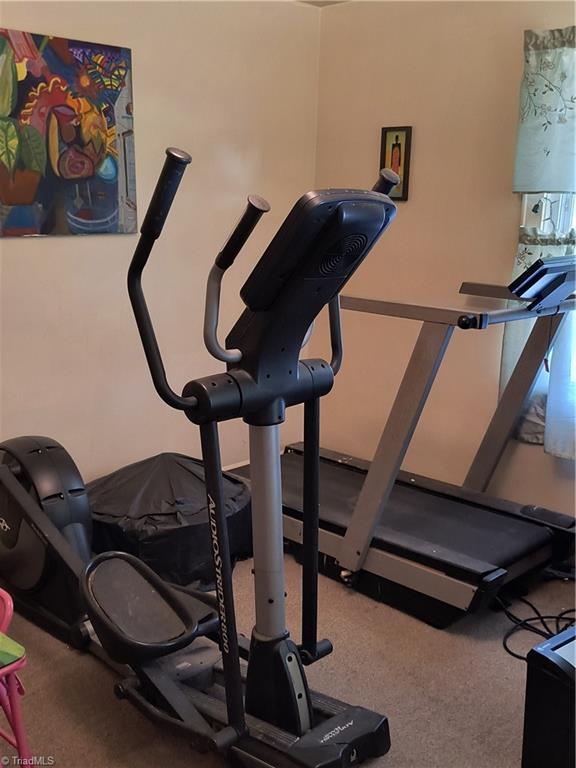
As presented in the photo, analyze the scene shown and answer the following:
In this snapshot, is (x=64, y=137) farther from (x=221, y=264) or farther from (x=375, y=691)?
(x=375, y=691)

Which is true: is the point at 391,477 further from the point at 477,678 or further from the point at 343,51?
the point at 343,51

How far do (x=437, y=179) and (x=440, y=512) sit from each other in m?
1.38

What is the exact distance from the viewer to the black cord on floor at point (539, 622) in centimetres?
265

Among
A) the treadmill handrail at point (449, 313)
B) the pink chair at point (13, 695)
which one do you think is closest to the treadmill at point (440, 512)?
the treadmill handrail at point (449, 313)

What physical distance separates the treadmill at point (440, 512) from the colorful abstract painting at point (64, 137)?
107 cm

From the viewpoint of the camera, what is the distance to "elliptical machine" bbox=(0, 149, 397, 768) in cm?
165

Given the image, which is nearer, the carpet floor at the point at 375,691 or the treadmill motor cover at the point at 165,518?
the carpet floor at the point at 375,691

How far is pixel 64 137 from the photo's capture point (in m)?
2.89

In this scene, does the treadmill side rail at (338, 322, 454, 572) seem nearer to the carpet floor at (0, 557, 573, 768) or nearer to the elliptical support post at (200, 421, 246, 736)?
the carpet floor at (0, 557, 573, 768)

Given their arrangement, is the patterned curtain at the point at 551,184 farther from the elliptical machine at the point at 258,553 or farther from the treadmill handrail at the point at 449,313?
the elliptical machine at the point at 258,553

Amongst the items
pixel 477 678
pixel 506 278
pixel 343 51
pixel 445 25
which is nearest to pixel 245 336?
pixel 477 678

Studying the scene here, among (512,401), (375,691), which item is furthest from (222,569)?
(512,401)

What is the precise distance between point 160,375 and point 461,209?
6.70 feet

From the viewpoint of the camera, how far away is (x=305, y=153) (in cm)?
382
